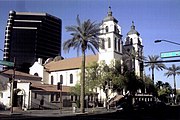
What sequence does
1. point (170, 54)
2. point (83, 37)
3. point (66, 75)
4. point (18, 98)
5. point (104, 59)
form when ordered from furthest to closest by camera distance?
point (66, 75) → point (104, 59) → point (18, 98) → point (83, 37) → point (170, 54)

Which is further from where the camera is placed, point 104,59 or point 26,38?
point 26,38

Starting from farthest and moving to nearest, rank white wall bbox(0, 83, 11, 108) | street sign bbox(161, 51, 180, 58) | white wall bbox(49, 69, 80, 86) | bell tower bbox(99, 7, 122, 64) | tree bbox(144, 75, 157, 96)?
1. white wall bbox(49, 69, 80, 86)
2. tree bbox(144, 75, 157, 96)
3. bell tower bbox(99, 7, 122, 64)
4. white wall bbox(0, 83, 11, 108)
5. street sign bbox(161, 51, 180, 58)

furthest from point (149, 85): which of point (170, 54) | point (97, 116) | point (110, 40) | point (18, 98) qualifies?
point (97, 116)

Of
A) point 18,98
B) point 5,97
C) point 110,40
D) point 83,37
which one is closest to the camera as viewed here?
point 83,37

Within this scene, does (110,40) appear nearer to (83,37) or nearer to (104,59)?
(104,59)

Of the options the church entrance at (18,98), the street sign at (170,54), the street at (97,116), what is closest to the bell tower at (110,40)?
the church entrance at (18,98)

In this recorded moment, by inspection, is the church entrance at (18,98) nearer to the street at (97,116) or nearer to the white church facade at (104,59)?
the street at (97,116)

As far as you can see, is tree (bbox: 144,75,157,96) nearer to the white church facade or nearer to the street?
the white church facade

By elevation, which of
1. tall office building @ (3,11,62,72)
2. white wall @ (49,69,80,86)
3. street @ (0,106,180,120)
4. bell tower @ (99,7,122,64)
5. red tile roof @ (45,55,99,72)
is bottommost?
street @ (0,106,180,120)

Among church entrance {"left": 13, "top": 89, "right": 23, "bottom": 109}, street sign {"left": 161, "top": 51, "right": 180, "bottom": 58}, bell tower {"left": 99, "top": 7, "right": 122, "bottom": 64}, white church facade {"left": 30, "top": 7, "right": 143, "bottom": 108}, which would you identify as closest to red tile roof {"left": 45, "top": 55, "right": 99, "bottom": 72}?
white church facade {"left": 30, "top": 7, "right": 143, "bottom": 108}

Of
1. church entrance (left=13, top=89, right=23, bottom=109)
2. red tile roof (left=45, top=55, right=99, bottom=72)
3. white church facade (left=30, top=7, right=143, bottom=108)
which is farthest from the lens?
red tile roof (left=45, top=55, right=99, bottom=72)

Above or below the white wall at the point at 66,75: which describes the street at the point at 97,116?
below

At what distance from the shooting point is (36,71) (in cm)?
9362

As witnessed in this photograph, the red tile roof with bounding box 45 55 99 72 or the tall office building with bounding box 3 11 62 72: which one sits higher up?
the tall office building with bounding box 3 11 62 72
